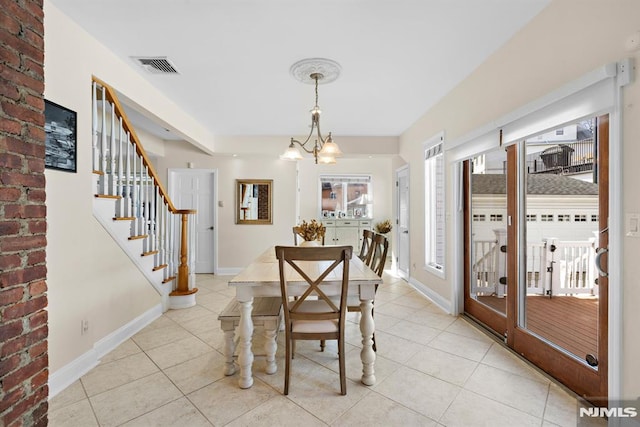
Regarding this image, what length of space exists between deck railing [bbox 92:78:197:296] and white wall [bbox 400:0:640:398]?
11.0 ft

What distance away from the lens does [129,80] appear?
2740mm

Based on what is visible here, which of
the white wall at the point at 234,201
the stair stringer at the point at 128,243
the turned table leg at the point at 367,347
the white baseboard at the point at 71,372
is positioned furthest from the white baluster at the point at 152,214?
the turned table leg at the point at 367,347

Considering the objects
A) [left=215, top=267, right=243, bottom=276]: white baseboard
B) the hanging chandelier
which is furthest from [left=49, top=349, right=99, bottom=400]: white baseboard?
[left=215, top=267, right=243, bottom=276]: white baseboard

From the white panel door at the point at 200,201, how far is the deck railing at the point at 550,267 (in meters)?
4.58

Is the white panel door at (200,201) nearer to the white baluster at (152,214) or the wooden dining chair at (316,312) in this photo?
the white baluster at (152,214)

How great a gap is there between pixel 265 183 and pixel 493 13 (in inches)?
169

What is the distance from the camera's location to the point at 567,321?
2.12 metres

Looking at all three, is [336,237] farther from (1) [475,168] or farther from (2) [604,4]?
(2) [604,4]

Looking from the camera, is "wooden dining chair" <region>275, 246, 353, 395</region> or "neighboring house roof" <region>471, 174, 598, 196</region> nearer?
"wooden dining chair" <region>275, 246, 353, 395</region>

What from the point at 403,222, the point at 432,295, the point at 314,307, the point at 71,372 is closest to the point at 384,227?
the point at 403,222

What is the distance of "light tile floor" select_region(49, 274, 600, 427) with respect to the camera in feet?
5.44

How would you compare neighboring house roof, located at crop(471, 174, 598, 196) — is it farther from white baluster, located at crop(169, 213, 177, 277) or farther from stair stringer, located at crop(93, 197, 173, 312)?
white baluster, located at crop(169, 213, 177, 277)

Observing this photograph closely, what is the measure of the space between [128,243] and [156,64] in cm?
174

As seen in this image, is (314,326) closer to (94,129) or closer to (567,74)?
(567,74)
